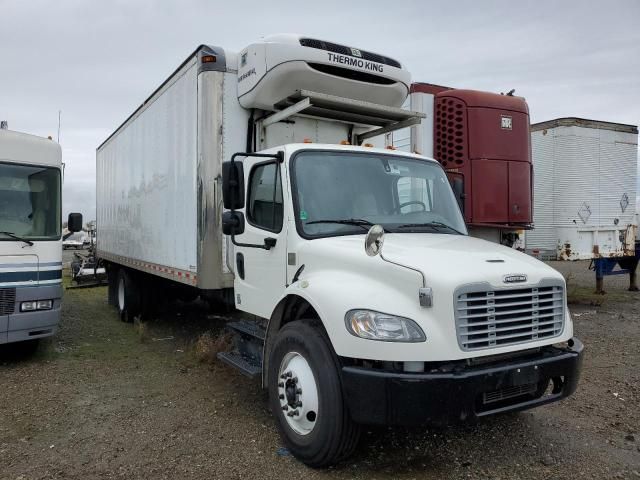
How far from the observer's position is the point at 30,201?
638 cm

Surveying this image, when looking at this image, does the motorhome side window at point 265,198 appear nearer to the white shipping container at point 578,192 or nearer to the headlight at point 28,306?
the headlight at point 28,306

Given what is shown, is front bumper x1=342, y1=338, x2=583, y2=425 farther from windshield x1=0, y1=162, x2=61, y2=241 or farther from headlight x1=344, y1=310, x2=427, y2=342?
windshield x1=0, y1=162, x2=61, y2=241

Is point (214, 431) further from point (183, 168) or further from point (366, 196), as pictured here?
point (183, 168)

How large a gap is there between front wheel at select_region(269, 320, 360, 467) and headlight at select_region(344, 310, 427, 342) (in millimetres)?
321

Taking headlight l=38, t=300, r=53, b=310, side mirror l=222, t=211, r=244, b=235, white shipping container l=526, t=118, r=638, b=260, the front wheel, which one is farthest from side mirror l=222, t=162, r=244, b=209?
white shipping container l=526, t=118, r=638, b=260

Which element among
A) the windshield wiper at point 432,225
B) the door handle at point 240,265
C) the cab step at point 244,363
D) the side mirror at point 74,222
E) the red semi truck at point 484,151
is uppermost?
the red semi truck at point 484,151

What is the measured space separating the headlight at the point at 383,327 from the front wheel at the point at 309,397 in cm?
32

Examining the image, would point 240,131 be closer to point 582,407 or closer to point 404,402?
point 404,402

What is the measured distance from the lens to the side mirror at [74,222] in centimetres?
725

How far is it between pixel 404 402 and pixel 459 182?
2.82 metres

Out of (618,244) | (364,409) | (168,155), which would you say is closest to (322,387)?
(364,409)

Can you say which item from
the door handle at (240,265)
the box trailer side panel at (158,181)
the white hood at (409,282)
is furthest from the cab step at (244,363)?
the box trailer side panel at (158,181)

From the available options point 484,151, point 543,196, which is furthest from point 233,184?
point 543,196

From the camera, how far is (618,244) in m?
11.3
